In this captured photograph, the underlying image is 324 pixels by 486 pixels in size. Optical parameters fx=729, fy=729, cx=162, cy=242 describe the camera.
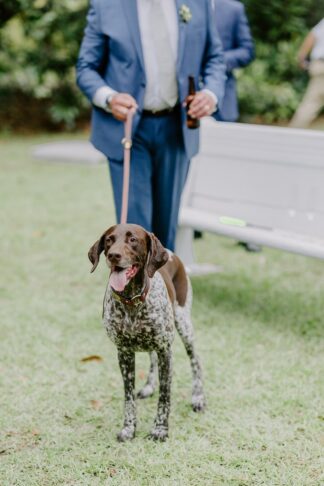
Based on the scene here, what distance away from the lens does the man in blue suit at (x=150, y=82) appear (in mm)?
4332

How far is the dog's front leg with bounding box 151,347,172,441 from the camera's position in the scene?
140 inches

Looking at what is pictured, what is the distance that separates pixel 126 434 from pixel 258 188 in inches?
95.7

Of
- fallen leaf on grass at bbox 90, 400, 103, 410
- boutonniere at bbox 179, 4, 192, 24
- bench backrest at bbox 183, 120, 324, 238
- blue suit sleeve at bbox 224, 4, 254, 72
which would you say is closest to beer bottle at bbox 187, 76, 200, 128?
boutonniere at bbox 179, 4, 192, 24

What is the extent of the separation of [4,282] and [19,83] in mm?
11519

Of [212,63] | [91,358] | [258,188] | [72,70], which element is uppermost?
[212,63]

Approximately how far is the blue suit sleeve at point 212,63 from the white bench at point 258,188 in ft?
2.38

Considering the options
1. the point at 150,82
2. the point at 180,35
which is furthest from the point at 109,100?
the point at 180,35

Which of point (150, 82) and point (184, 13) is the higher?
point (184, 13)

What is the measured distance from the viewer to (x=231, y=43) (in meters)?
7.29

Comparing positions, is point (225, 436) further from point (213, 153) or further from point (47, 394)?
point (213, 153)

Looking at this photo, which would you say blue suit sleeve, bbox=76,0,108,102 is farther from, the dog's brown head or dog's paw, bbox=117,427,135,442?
dog's paw, bbox=117,427,135,442

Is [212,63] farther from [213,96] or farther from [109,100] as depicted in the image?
[109,100]

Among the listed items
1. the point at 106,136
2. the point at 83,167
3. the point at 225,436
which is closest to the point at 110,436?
the point at 225,436

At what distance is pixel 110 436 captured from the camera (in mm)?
3699
